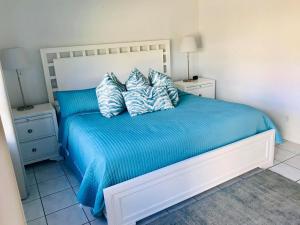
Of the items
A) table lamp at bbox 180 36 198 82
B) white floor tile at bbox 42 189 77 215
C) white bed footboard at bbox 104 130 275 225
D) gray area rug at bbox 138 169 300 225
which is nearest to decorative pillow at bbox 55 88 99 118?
white floor tile at bbox 42 189 77 215

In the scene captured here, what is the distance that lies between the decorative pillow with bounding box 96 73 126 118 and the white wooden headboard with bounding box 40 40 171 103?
633 millimetres

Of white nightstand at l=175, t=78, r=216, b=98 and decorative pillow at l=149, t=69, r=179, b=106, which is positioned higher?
decorative pillow at l=149, t=69, r=179, b=106

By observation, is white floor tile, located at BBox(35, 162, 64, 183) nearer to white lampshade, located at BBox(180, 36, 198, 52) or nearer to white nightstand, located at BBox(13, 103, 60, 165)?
white nightstand, located at BBox(13, 103, 60, 165)

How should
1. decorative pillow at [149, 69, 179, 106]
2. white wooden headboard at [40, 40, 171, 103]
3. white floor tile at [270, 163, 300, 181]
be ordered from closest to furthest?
white floor tile at [270, 163, 300, 181]
decorative pillow at [149, 69, 179, 106]
white wooden headboard at [40, 40, 171, 103]

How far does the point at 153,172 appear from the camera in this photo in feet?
6.34

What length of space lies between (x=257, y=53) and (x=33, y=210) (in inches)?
124

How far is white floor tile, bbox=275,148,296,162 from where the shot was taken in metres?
2.85

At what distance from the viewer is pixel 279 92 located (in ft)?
10.6

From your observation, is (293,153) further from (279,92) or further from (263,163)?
(279,92)

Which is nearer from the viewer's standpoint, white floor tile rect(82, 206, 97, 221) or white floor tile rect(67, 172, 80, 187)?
white floor tile rect(82, 206, 97, 221)

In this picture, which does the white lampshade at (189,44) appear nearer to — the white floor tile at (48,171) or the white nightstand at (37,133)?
the white nightstand at (37,133)

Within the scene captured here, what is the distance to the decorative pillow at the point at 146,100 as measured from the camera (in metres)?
2.69

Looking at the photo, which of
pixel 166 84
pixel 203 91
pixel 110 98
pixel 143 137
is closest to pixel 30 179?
pixel 110 98

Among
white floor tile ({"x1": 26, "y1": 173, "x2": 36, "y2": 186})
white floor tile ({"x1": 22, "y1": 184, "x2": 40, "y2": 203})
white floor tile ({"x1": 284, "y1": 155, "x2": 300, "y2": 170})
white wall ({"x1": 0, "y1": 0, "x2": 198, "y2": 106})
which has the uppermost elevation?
white wall ({"x1": 0, "y1": 0, "x2": 198, "y2": 106})
